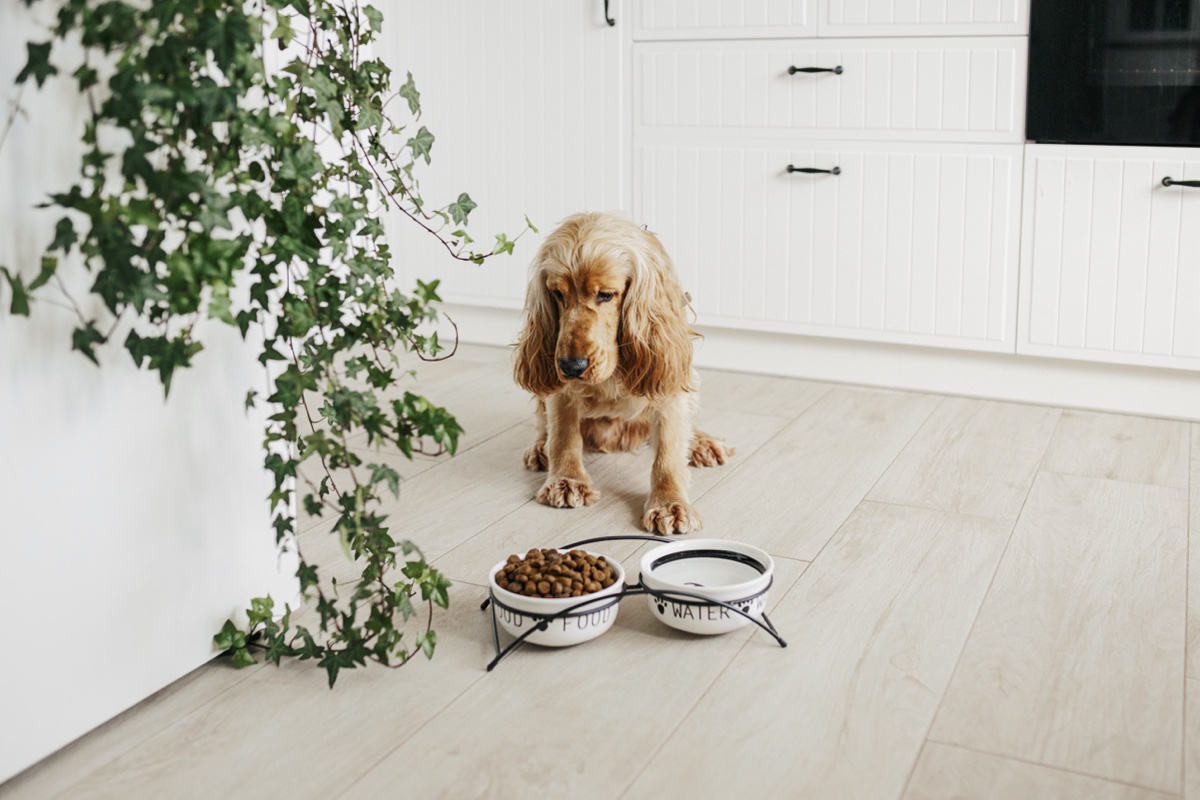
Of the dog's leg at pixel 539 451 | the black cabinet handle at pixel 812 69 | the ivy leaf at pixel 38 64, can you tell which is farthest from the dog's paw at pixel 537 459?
the ivy leaf at pixel 38 64

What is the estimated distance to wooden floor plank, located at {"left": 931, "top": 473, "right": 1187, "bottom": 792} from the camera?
1.55 m

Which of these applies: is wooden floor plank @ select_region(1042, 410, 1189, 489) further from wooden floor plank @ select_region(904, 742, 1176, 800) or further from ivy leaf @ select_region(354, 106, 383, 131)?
ivy leaf @ select_region(354, 106, 383, 131)

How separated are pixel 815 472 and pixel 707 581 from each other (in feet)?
2.44

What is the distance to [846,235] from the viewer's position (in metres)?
3.18

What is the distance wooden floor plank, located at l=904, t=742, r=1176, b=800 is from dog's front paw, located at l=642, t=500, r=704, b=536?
2.67ft

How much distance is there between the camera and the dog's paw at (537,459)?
8.64 ft

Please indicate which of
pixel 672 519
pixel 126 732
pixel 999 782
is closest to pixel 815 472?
pixel 672 519

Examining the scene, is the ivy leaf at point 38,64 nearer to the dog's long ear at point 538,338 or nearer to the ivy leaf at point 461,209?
the ivy leaf at point 461,209

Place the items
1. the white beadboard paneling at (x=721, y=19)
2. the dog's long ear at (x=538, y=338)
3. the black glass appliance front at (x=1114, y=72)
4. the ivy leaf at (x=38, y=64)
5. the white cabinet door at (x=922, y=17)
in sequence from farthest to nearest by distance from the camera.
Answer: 1. the white beadboard paneling at (x=721, y=19)
2. the white cabinet door at (x=922, y=17)
3. the black glass appliance front at (x=1114, y=72)
4. the dog's long ear at (x=538, y=338)
5. the ivy leaf at (x=38, y=64)

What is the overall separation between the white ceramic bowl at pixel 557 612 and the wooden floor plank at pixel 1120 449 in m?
1.27

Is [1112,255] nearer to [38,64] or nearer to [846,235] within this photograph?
[846,235]

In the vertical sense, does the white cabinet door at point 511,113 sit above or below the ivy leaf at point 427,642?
above

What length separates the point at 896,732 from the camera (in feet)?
5.16

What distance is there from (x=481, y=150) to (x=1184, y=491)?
7.03 feet
